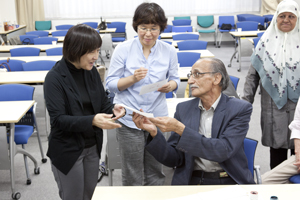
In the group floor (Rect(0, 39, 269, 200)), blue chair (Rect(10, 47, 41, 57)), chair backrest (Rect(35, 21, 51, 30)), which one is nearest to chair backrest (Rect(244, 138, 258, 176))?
floor (Rect(0, 39, 269, 200))

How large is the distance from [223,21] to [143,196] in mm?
9832

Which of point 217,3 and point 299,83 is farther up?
point 217,3

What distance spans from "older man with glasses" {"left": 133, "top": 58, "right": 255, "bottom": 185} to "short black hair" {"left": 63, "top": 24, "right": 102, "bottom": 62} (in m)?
0.45

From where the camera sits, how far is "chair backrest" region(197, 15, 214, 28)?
1107 centimetres

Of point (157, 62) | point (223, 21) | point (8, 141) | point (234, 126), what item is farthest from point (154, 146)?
point (223, 21)

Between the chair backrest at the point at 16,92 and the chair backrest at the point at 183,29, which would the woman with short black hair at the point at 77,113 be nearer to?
the chair backrest at the point at 16,92

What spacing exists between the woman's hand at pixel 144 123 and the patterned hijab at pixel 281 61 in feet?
3.93

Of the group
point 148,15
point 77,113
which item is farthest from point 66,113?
point 148,15

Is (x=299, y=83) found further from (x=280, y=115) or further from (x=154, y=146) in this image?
(x=154, y=146)

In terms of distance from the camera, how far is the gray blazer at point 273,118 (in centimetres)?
270

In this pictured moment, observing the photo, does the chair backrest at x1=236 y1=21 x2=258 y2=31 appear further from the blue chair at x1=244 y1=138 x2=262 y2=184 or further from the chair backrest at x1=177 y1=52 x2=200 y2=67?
the blue chair at x1=244 y1=138 x2=262 y2=184

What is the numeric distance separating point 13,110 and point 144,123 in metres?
1.71

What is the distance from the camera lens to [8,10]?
1040 centimetres

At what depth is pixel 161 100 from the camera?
7.95ft
